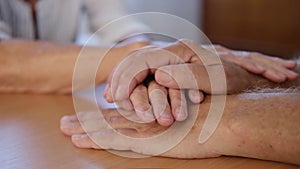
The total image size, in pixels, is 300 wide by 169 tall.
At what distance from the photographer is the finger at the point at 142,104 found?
2.13 ft

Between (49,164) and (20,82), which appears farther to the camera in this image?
(20,82)

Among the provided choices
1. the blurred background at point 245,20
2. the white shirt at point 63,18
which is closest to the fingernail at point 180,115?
the white shirt at point 63,18

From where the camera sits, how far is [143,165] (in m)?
0.59

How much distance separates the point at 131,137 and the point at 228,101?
16 centimetres

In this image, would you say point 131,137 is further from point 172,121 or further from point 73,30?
point 73,30

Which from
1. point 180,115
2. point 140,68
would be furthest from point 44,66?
point 180,115

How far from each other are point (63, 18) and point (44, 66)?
658mm

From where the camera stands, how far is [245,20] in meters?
3.35

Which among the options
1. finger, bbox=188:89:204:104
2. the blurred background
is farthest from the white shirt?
the blurred background

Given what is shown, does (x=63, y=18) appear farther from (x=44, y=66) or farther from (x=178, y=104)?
(x=178, y=104)

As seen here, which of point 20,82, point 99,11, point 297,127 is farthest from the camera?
point 99,11

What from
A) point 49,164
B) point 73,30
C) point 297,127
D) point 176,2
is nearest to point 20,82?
point 49,164

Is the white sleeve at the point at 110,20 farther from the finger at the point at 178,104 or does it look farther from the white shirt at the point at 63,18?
the finger at the point at 178,104

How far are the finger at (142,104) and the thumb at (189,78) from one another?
3 cm
